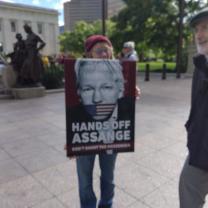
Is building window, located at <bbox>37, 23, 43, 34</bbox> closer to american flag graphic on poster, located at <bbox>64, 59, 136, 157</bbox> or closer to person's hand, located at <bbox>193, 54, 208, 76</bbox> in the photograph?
american flag graphic on poster, located at <bbox>64, 59, 136, 157</bbox>

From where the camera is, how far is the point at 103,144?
2061 mm

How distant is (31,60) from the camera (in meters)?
9.39

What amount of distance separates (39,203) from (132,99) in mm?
1491

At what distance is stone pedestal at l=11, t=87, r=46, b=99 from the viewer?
8.98 m

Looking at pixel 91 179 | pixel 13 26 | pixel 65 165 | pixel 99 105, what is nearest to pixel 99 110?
pixel 99 105

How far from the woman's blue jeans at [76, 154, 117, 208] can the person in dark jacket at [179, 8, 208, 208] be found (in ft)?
2.33

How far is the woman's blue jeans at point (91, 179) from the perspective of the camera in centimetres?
214

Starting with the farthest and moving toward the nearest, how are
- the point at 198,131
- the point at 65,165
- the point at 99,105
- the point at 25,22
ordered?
the point at 25,22 → the point at 65,165 → the point at 99,105 → the point at 198,131

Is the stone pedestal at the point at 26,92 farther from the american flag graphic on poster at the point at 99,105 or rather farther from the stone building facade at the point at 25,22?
the stone building facade at the point at 25,22

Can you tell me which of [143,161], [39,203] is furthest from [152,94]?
[39,203]

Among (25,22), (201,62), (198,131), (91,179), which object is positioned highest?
(25,22)

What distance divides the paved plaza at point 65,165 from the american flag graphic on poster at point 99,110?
Answer: 110 centimetres

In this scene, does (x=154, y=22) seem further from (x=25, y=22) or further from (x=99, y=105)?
(x=25, y=22)

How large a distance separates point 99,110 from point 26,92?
7616 mm
